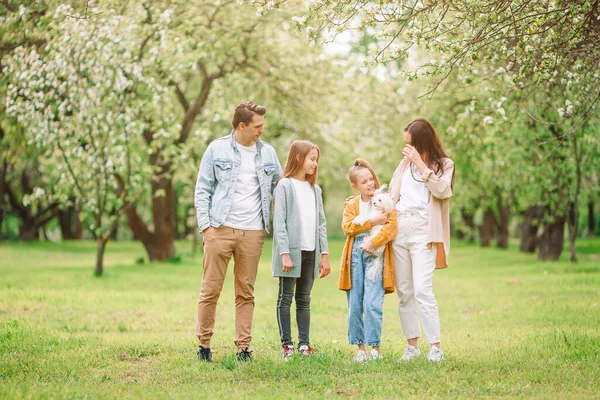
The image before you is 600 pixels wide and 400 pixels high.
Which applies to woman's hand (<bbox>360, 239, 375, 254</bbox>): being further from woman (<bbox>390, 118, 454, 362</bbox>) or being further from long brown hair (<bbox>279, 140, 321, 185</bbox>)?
long brown hair (<bbox>279, 140, 321, 185</bbox>)

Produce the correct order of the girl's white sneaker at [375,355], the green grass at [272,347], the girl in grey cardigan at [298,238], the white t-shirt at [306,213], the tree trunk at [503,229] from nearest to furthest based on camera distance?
1. the green grass at [272,347]
2. the girl's white sneaker at [375,355]
3. the girl in grey cardigan at [298,238]
4. the white t-shirt at [306,213]
5. the tree trunk at [503,229]

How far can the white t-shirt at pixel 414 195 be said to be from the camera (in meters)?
6.58

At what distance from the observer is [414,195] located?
6.64 meters

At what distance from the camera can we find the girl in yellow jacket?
658cm

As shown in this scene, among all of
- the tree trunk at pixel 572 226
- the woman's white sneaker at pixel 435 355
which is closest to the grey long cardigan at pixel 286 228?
the woman's white sneaker at pixel 435 355

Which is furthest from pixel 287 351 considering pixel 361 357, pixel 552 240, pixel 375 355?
pixel 552 240

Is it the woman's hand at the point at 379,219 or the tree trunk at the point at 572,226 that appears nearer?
the woman's hand at the point at 379,219

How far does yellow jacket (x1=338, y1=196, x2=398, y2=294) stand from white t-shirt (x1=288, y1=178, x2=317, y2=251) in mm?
325

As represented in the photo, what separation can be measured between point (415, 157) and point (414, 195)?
0.37 metres

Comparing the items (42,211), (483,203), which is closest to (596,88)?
(483,203)

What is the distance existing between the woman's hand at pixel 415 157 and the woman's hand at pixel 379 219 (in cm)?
54

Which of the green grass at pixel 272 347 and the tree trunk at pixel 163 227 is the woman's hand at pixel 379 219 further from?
the tree trunk at pixel 163 227

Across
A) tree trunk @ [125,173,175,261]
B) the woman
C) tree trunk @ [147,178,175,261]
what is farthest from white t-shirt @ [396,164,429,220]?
tree trunk @ [147,178,175,261]

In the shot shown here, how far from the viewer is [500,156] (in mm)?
17469
